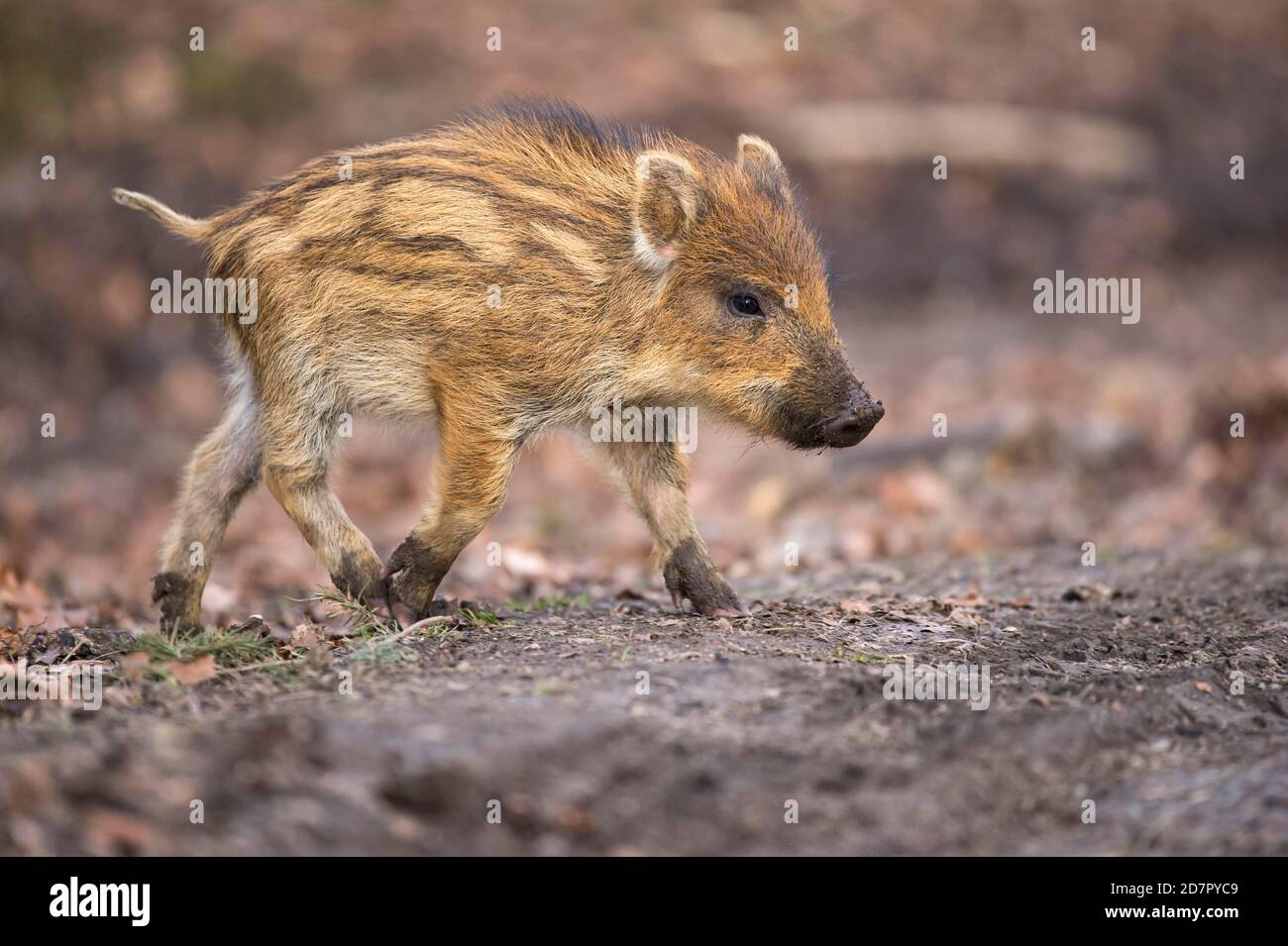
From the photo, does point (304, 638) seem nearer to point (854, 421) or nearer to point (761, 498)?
point (854, 421)

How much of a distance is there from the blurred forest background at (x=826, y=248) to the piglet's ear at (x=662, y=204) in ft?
2.75

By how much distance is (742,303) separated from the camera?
5.83m

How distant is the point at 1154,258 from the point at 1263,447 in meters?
6.25

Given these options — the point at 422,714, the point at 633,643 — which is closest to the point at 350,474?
the point at 633,643

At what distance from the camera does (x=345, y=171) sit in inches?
232

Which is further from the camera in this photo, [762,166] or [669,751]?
[762,166]

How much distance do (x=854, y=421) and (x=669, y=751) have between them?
2.04 meters

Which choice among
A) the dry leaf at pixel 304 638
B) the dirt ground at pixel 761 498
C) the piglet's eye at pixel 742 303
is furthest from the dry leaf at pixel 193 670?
the piglet's eye at pixel 742 303

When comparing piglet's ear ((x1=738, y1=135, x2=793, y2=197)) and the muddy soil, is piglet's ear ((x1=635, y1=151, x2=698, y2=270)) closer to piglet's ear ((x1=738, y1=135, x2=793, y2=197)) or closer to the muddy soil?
piglet's ear ((x1=738, y1=135, x2=793, y2=197))

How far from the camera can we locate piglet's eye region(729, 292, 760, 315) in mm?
5824

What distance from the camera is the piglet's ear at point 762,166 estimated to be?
6.05 m

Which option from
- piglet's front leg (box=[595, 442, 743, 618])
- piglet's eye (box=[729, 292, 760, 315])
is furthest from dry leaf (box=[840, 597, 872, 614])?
piglet's eye (box=[729, 292, 760, 315])

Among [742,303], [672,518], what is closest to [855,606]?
[672,518]

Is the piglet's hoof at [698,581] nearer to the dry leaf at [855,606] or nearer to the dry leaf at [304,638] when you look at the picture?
the dry leaf at [855,606]
